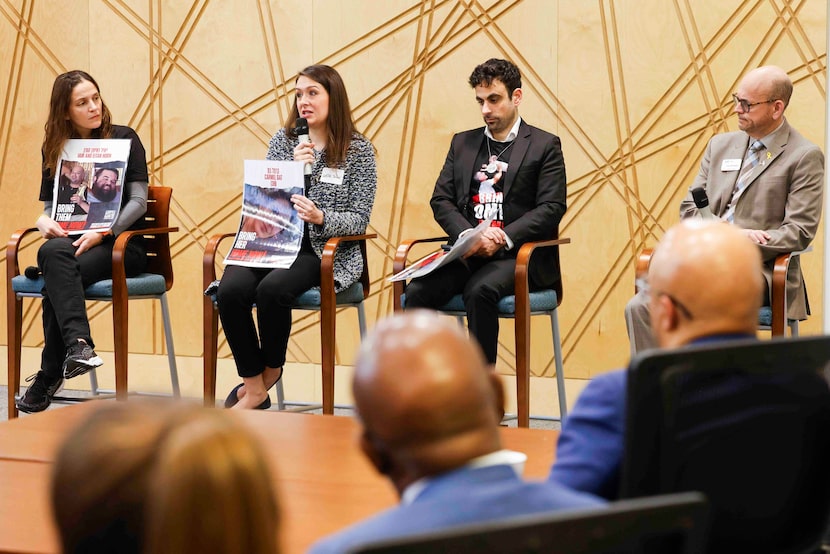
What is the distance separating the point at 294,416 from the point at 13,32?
4084 millimetres

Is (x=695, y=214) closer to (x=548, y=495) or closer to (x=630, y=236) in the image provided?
(x=630, y=236)

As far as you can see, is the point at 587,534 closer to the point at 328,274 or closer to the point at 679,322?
the point at 679,322

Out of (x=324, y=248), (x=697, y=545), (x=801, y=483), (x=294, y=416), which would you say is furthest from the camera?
(x=324, y=248)

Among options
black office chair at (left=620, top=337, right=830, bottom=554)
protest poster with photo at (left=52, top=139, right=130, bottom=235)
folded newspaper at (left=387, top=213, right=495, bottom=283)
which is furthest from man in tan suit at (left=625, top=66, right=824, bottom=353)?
black office chair at (left=620, top=337, right=830, bottom=554)

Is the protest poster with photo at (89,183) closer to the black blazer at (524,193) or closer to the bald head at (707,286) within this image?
the black blazer at (524,193)

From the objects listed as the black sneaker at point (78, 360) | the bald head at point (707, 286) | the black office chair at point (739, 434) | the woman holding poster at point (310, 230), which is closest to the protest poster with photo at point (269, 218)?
the woman holding poster at point (310, 230)

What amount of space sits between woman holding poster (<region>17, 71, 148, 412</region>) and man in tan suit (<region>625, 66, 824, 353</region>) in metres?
2.27

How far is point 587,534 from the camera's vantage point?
91 centimetres

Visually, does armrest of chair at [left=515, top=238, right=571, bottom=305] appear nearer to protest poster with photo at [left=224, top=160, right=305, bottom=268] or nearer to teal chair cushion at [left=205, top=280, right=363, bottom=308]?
teal chair cushion at [left=205, top=280, right=363, bottom=308]

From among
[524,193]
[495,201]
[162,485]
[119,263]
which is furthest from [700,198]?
[162,485]

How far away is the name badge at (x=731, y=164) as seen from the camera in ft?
14.5

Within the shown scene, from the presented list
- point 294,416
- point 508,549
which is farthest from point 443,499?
point 294,416

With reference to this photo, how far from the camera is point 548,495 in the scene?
108cm

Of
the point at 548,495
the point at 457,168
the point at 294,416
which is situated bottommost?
the point at 294,416
